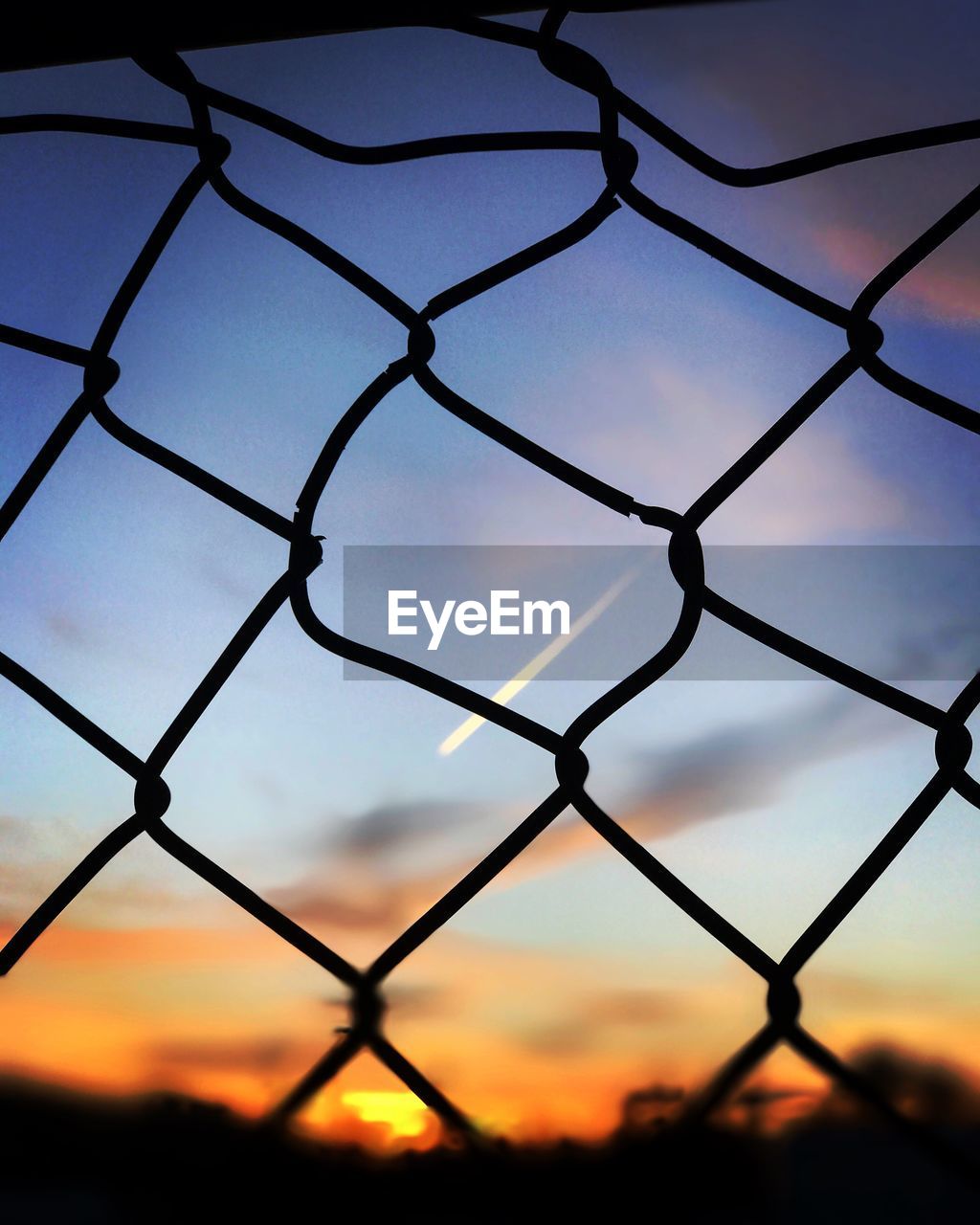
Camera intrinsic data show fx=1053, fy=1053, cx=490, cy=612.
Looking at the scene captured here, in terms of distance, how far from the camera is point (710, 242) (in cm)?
48

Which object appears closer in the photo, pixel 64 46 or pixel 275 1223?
pixel 275 1223

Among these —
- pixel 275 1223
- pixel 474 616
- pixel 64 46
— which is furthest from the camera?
pixel 474 616

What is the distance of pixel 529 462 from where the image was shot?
0.49 m

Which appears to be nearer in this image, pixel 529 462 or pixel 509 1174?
pixel 509 1174

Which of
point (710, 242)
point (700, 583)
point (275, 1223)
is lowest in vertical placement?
point (275, 1223)

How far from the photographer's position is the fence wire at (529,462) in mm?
410

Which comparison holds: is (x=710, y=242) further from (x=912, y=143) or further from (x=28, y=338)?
(x=28, y=338)

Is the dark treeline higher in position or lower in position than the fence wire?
lower

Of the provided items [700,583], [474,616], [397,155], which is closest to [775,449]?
[700,583]

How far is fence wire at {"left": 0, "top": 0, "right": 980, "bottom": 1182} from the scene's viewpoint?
410mm

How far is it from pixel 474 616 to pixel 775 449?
33 centimetres

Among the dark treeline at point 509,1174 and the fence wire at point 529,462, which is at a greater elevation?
the fence wire at point 529,462

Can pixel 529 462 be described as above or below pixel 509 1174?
above

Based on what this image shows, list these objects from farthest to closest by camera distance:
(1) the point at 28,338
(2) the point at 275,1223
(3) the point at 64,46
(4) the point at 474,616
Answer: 1. (4) the point at 474,616
2. (1) the point at 28,338
3. (3) the point at 64,46
4. (2) the point at 275,1223
